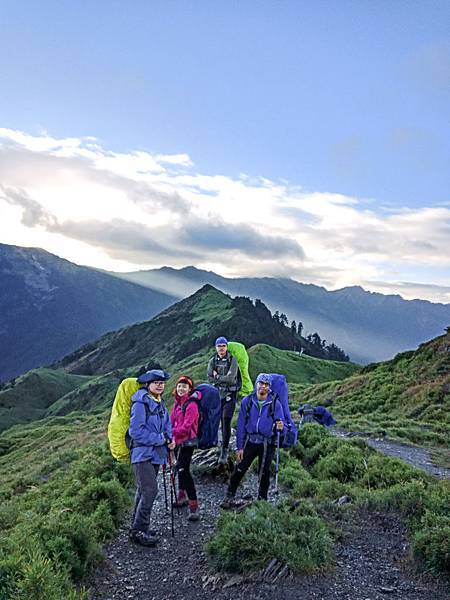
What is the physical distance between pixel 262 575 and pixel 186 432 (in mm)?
3397

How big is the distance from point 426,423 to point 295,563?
17983 mm

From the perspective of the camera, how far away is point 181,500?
34.9 ft

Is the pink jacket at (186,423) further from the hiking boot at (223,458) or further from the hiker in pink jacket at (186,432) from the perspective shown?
the hiking boot at (223,458)

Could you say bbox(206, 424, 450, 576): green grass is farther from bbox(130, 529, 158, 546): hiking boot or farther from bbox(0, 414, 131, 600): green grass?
bbox(0, 414, 131, 600): green grass

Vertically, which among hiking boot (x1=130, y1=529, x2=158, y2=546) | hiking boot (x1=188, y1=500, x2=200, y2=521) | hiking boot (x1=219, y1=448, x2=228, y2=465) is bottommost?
hiking boot (x1=130, y1=529, x2=158, y2=546)

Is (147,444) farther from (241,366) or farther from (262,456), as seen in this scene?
(241,366)

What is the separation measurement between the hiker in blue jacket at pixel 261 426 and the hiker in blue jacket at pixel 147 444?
1782 mm

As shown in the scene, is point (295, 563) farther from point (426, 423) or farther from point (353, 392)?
point (353, 392)

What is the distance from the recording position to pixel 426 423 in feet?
75.5

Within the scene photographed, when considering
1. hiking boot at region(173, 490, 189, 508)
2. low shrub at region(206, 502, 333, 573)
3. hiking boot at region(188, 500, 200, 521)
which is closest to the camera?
low shrub at region(206, 502, 333, 573)

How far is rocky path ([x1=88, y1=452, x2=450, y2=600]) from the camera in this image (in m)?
7.08

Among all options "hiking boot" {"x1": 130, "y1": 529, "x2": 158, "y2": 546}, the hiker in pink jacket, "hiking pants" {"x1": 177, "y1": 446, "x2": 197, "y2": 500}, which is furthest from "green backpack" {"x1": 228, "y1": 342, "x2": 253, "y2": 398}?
"hiking boot" {"x1": 130, "y1": 529, "x2": 158, "y2": 546}

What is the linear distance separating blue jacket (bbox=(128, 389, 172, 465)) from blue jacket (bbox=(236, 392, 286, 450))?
1883 millimetres

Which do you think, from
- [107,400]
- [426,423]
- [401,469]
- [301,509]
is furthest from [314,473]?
[107,400]
